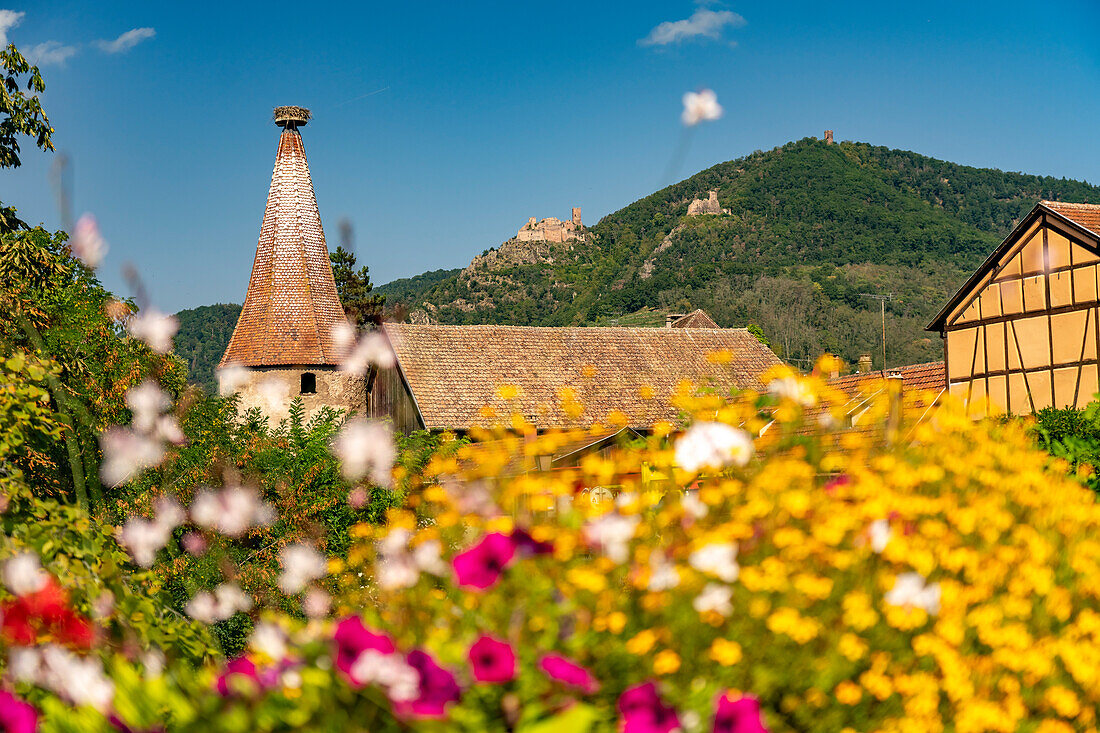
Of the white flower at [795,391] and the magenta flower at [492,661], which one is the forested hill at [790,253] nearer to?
the white flower at [795,391]

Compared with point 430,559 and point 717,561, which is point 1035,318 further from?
point 430,559

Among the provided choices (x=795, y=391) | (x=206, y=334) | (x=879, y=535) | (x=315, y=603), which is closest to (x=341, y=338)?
(x=315, y=603)

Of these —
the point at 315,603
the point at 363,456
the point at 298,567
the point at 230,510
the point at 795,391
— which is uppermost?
the point at 795,391

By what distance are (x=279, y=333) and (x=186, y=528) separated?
14605 millimetres

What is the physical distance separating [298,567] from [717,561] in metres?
7.43

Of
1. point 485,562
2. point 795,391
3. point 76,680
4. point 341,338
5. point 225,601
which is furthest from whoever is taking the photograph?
point 341,338

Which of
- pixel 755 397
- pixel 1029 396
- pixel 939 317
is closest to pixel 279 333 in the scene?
pixel 939 317

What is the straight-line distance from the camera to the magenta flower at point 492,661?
175cm

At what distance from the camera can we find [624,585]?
2.90 meters

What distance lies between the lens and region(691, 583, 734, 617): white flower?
8.14 feet

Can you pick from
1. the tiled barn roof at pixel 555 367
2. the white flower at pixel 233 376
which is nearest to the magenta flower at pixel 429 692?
the tiled barn roof at pixel 555 367

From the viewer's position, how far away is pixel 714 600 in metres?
2.49

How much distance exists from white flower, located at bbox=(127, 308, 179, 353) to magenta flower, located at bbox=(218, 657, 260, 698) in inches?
344

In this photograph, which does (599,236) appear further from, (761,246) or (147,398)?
(147,398)
